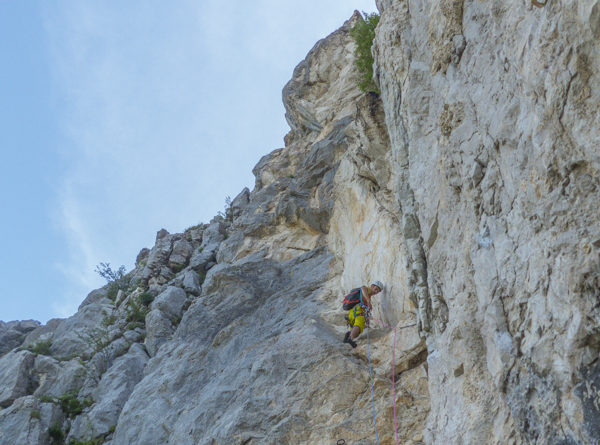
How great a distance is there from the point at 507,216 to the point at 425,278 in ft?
9.85

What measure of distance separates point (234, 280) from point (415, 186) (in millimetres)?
9041

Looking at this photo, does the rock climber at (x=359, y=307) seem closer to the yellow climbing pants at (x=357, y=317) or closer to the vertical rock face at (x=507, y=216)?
the yellow climbing pants at (x=357, y=317)

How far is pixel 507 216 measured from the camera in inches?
245

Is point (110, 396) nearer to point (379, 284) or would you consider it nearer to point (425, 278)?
point (379, 284)

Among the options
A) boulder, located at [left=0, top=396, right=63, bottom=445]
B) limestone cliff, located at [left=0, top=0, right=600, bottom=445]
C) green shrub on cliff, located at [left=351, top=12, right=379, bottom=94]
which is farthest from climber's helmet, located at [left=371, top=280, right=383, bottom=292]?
boulder, located at [left=0, top=396, right=63, bottom=445]

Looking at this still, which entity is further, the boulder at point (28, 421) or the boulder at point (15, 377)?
the boulder at point (15, 377)

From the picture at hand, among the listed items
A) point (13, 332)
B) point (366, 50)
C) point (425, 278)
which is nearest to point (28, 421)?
point (425, 278)

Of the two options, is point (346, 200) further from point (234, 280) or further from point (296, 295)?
point (234, 280)

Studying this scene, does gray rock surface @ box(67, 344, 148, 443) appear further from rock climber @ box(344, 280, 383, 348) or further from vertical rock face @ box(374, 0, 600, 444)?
vertical rock face @ box(374, 0, 600, 444)

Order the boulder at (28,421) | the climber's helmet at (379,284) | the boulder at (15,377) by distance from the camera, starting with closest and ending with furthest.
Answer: the climber's helmet at (379,284) < the boulder at (28,421) < the boulder at (15,377)

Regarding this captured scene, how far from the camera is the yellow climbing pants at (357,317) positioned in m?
10.9

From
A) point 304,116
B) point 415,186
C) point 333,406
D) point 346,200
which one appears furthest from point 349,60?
point 333,406

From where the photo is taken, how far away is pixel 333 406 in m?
9.47

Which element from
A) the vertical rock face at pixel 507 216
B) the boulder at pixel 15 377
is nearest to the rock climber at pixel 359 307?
the vertical rock face at pixel 507 216
